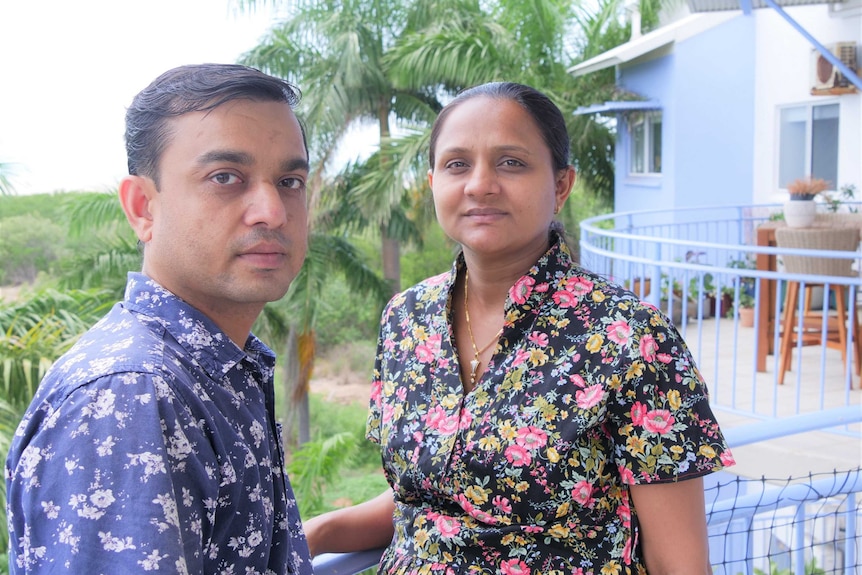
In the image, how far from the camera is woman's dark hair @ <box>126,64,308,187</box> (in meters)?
1.23

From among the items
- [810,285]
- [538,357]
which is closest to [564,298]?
[538,357]

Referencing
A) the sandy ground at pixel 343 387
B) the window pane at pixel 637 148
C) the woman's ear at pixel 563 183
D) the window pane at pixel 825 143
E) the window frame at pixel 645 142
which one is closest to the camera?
the woman's ear at pixel 563 183

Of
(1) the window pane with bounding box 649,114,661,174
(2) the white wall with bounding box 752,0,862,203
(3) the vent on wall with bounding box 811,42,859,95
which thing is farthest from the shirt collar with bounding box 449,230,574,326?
(1) the window pane with bounding box 649,114,661,174

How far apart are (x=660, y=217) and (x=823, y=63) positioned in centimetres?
404

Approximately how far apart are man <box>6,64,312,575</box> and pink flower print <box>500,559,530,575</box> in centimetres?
45

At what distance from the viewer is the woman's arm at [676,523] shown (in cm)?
164

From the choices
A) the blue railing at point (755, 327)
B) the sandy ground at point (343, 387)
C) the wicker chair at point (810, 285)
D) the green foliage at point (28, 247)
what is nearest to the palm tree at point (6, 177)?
the blue railing at point (755, 327)

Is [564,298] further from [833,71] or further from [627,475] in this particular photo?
[833,71]

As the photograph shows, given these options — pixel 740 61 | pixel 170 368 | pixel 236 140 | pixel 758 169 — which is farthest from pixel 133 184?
pixel 740 61

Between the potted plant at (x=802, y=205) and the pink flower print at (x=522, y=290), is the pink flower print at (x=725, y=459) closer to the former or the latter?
the pink flower print at (x=522, y=290)

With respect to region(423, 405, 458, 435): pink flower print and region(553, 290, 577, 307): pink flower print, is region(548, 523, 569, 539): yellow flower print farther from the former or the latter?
region(553, 290, 577, 307): pink flower print

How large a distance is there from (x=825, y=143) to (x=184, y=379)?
445 inches

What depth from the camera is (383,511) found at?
2.04 metres

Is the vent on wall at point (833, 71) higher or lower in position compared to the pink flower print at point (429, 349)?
higher
